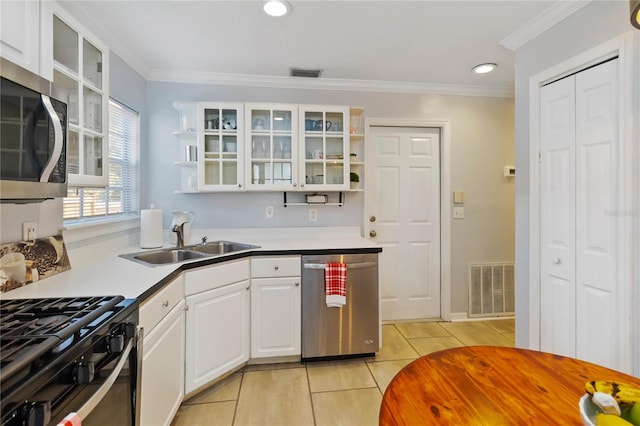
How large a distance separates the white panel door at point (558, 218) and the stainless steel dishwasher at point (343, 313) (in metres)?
1.17

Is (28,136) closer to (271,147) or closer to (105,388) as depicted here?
(105,388)

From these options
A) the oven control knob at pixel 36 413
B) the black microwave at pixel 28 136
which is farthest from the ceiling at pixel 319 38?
the oven control knob at pixel 36 413

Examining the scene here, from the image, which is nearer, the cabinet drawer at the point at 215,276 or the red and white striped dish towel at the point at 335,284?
the cabinet drawer at the point at 215,276

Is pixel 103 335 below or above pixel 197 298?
above

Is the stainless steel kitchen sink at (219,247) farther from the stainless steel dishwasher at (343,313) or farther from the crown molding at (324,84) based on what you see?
the crown molding at (324,84)

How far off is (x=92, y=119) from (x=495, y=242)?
3.69 metres

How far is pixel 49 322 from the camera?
3.15ft

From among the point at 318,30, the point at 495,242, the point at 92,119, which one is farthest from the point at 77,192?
the point at 495,242

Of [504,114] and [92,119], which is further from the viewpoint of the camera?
[504,114]

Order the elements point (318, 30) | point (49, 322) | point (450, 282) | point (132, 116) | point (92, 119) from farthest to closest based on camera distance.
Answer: point (450, 282), point (132, 116), point (318, 30), point (92, 119), point (49, 322)

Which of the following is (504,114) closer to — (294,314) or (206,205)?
(294,314)

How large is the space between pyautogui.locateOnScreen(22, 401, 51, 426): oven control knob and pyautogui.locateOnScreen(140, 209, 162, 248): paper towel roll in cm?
180

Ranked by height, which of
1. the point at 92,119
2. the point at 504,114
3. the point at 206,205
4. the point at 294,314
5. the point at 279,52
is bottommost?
the point at 294,314

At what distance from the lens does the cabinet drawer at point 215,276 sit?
6.24ft
